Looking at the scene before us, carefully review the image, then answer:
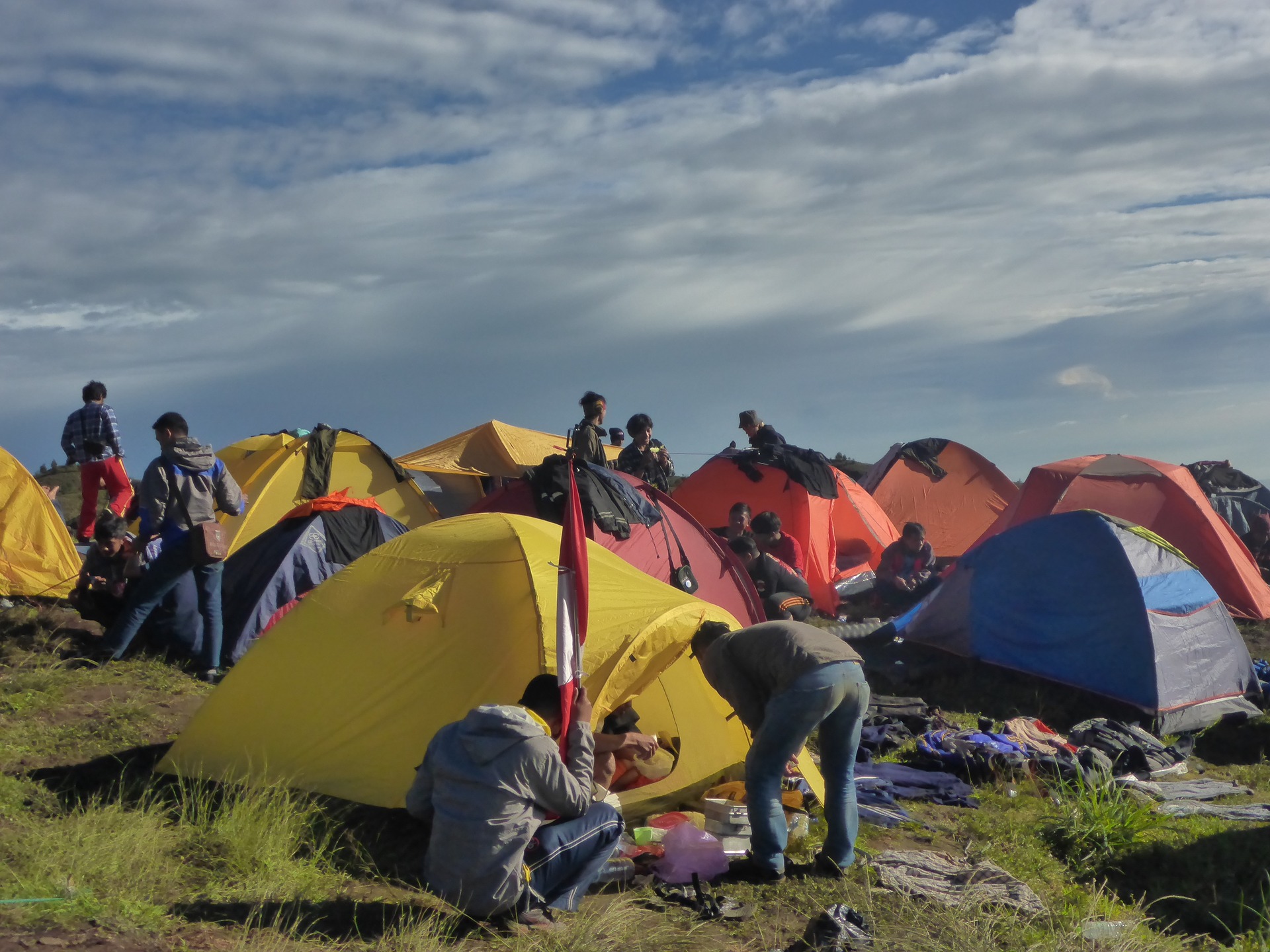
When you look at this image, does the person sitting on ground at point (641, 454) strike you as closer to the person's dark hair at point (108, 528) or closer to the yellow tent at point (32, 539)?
the person's dark hair at point (108, 528)

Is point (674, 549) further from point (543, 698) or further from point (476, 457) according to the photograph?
point (476, 457)

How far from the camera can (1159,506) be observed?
44.4 feet

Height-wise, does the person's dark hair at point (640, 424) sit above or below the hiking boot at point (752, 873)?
above

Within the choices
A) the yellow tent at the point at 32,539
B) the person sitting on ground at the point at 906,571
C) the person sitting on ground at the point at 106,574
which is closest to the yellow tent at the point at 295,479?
the yellow tent at the point at 32,539

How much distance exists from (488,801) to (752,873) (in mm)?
1699

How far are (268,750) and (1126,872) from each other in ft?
16.1

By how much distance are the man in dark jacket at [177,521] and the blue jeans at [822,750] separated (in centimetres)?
467

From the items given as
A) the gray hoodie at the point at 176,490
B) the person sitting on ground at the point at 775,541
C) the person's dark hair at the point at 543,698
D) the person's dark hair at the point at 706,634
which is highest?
the gray hoodie at the point at 176,490

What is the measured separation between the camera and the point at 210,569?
8391 mm

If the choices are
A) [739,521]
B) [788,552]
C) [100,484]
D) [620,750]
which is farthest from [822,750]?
[100,484]

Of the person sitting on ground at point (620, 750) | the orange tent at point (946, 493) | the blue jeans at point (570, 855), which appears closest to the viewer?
the blue jeans at point (570, 855)

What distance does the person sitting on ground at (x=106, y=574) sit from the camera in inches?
368

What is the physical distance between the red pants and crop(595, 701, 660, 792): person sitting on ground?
6.89 metres

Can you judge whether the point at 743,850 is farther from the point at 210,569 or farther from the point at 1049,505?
the point at 1049,505
